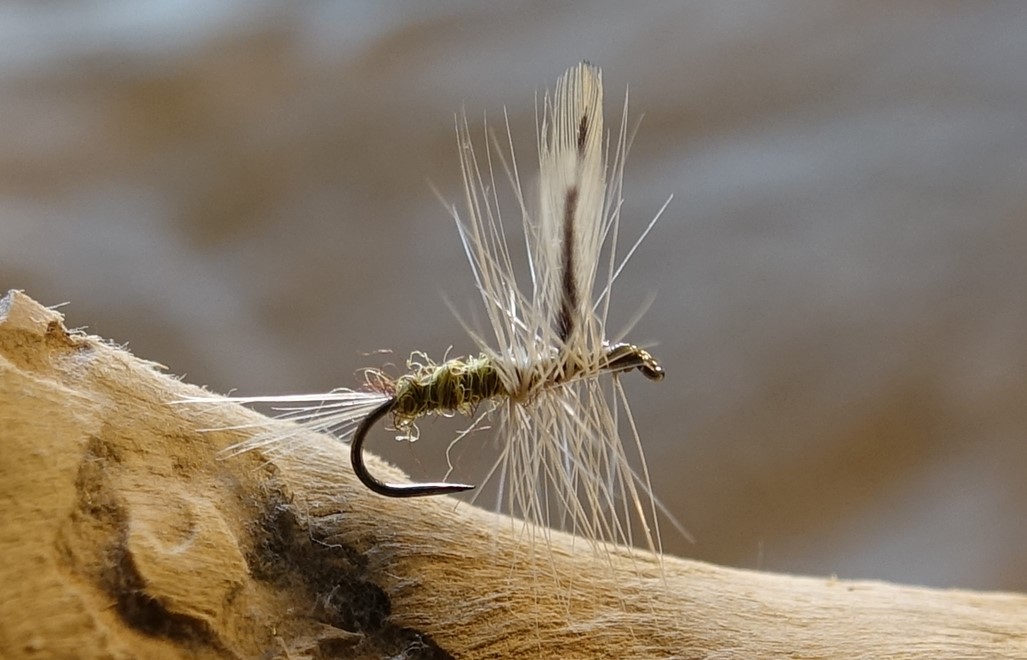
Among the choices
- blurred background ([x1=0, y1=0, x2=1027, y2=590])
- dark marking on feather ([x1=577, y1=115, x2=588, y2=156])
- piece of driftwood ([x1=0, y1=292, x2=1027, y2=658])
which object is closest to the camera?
piece of driftwood ([x1=0, y1=292, x2=1027, y2=658])

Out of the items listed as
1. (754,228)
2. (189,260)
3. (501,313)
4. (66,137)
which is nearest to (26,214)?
(66,137)

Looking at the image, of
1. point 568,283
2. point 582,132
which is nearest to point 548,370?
point 568,283

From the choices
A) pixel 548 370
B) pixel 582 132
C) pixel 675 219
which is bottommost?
pixel 548 370

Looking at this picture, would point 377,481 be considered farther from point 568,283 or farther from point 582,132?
point 582,132

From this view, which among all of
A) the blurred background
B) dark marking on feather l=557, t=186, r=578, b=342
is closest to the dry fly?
dark marking on feather l=557, t=186, r=578, b=342

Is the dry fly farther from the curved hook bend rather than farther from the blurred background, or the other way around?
the blurred background

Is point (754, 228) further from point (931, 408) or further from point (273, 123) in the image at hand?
point (273, 123)

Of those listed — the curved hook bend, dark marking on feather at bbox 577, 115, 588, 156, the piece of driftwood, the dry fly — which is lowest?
the piece of driftwood
